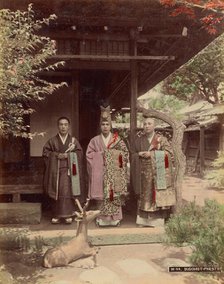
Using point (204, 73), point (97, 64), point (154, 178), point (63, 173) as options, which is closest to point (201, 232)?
point (154, 178)

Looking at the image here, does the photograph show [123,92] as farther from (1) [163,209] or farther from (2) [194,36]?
(1) [163,209]

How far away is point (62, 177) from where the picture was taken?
674cm

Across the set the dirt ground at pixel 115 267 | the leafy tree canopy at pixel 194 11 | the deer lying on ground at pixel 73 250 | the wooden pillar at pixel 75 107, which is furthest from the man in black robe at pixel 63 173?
the leafy tree canopy at pixel 194 11

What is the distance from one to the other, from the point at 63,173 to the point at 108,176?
2.84 feet

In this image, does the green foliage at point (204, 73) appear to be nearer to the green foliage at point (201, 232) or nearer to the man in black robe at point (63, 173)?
the man in black robe at point (63, 173)

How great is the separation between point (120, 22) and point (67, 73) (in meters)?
2.60

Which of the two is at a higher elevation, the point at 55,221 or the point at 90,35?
the point at 90,35

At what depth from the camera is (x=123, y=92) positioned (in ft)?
42.9

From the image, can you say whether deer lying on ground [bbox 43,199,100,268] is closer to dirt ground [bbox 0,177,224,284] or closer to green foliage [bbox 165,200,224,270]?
dirt ground [bbox 0,177,224,284]

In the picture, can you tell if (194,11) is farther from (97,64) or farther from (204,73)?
(204,73)

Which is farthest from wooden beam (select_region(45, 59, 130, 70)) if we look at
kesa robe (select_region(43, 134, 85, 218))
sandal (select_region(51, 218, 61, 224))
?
sandal (select_region(51, 218, 61, 224))

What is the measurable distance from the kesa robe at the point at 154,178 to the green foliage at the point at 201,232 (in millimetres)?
336

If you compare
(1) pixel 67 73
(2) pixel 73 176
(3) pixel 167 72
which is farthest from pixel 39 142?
(3) pixel 167 72

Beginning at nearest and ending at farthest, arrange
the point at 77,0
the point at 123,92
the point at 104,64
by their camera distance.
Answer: the point at 77,0
the point at 104,64
the point at 123,92
